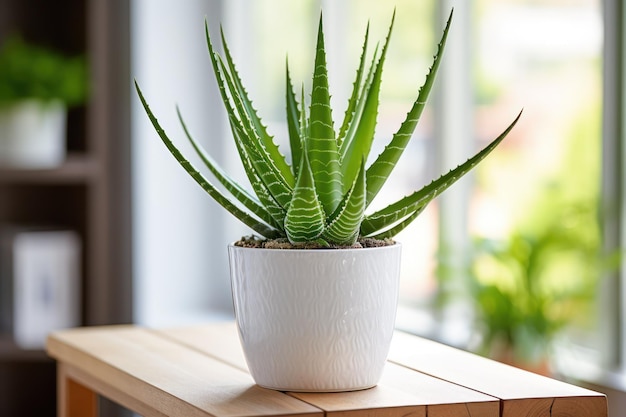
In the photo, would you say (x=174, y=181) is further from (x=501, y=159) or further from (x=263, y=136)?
(x=263, y=136)

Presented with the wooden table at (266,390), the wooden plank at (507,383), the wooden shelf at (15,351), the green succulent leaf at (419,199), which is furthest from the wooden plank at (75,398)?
the wooden shelf at (15,351)

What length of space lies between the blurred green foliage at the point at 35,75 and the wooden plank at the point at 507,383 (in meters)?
1.73

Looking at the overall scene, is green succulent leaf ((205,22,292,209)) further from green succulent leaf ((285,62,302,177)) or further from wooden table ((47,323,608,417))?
wooden table ((47,323,608,417))

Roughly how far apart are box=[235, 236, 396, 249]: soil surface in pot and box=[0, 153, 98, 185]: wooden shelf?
1780 mm

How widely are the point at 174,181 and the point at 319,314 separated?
2102 mm

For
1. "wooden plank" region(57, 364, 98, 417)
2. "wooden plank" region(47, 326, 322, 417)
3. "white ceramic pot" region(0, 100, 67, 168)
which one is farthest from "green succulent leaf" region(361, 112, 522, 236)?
"white ceramic pot" region(0, 100, 67, 168)

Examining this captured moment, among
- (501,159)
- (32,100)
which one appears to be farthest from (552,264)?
(32,100)

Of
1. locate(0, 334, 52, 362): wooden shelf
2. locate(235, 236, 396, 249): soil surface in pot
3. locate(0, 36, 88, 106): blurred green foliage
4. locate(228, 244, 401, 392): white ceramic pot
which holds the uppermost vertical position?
locate(0, 36, 88, 106): blurred green foliage

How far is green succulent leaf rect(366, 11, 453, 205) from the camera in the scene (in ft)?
3.39

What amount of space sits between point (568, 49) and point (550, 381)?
3.90 ft

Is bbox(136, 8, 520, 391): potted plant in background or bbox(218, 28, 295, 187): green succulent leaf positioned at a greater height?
bbox(218, 28, 295, 187): green succulent leaf

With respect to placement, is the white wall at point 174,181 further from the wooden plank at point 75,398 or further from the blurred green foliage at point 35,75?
the wooden plank at point 75,398

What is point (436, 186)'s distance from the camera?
1050mm

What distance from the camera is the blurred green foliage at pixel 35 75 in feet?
8.91
